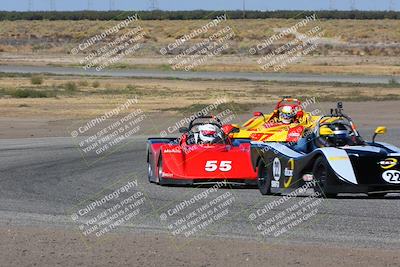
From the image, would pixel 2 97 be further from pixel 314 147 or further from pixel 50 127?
A: pixel 314 147

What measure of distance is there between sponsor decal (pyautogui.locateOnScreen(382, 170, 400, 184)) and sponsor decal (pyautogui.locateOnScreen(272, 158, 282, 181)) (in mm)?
1882

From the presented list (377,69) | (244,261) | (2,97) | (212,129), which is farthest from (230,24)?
(244,261)

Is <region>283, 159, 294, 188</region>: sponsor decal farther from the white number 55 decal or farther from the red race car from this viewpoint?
the white number 55 decal

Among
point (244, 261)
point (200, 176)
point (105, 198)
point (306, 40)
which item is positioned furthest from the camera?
point (306, 40)

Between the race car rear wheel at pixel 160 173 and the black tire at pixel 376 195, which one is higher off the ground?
the black tire at pixel 376 195

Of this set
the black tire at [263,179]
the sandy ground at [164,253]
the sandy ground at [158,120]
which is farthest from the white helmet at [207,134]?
the sandy ground at [158,120]

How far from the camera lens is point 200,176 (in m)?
18.2

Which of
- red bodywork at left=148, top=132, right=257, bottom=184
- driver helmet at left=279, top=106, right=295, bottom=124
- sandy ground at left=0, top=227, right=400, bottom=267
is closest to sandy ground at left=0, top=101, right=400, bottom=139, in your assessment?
driver helmet at left=279, top=106, right=295, bottom=124

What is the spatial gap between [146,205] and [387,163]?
11.8 feet

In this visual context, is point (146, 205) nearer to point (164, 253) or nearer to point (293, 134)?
point (164, 253)

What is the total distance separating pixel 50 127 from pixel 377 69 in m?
40.8

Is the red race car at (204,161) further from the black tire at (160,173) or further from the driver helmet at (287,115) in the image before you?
the driver helmet at (287,115)

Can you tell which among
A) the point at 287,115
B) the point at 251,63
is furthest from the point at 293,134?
the point at 251,63

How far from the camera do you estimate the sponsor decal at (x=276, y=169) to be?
16.6 m
